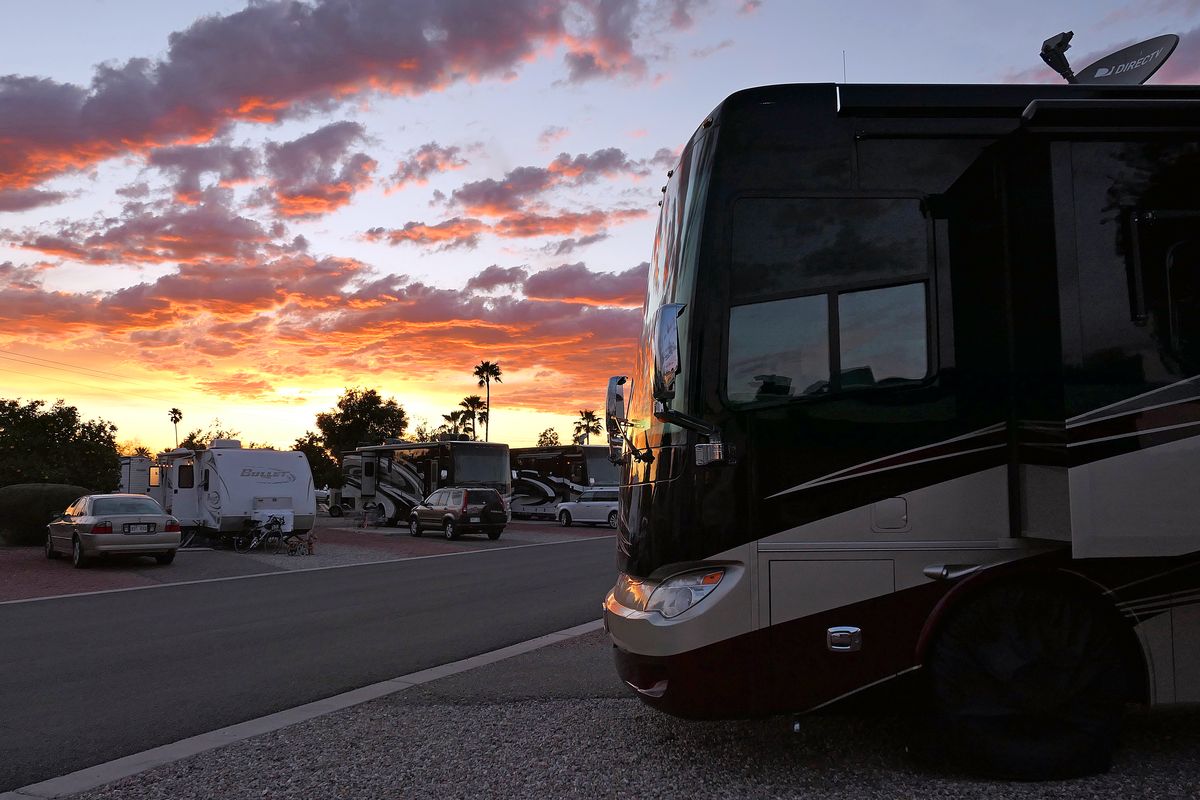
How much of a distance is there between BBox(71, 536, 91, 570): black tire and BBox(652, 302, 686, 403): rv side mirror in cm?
1799

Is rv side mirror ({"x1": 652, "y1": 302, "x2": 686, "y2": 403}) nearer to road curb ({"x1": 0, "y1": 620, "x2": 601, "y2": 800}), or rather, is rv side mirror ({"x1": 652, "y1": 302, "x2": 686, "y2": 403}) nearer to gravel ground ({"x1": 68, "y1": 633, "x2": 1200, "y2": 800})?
gravel ground ({"x1": 68, "y1": 633, "x2": 1200, "y2": 800})

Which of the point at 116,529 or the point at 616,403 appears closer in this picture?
the point at 616,403

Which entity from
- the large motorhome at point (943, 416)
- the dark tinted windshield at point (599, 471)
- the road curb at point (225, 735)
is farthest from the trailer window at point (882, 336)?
the dark tinted windshield at point (599, 471)

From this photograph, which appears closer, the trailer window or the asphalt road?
the trailer window

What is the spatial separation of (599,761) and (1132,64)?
15.9 ft

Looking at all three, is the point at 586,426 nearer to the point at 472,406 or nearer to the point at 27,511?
the point at 472,406

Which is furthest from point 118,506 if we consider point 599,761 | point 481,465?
point 599,761

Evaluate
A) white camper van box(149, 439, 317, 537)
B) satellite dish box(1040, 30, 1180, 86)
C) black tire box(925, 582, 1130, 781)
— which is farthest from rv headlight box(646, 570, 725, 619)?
white camper van box(149, 439, 317, 537)

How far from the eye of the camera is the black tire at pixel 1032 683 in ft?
14.5

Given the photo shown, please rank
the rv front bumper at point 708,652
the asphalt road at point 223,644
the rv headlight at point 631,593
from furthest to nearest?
the asphalt road at point 223,644, the rv headlight at point 631,593, the rv front bumper at point 708,652

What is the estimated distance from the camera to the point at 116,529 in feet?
62.0

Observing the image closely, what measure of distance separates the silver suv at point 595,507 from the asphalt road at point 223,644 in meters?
18.5

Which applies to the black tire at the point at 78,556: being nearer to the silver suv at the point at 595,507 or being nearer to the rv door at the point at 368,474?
the rv door at the point at 368,474

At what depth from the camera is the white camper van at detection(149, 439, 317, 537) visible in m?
24.4
